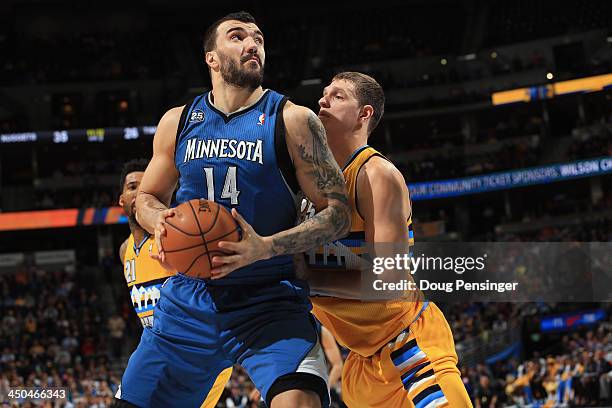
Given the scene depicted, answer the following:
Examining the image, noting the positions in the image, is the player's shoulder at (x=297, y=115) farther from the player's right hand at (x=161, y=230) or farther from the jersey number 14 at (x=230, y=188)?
the player's right hand at (x=161, y=230)

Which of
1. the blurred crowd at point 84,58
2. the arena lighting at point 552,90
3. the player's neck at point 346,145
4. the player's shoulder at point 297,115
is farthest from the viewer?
the blurred crowd at point 84,58

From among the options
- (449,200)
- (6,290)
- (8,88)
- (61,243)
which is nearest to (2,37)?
(8,88)

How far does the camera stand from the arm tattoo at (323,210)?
327 cm

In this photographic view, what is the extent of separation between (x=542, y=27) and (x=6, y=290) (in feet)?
64.7

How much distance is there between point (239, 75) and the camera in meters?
3.48

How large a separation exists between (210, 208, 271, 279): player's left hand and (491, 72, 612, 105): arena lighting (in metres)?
23.6

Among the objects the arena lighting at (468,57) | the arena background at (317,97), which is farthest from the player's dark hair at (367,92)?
the arena lighting at (468,57)

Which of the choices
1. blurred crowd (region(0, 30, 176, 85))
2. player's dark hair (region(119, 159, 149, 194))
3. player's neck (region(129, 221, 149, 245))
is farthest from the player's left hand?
blurred crowd (region(0, 30, 176, 85))

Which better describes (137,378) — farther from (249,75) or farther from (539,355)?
(539,355)

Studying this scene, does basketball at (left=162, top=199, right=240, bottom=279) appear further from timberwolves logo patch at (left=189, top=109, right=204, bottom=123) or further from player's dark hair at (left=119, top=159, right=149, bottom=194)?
player's dark hair at (left=119, top=159, right=149, bottom=194)

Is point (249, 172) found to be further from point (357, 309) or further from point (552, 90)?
point (552, 90)

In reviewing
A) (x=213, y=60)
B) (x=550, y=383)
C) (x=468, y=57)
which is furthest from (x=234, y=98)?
(x=468, y=57)

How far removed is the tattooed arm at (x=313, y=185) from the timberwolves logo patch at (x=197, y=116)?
376 mm

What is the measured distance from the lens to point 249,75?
137 inches
